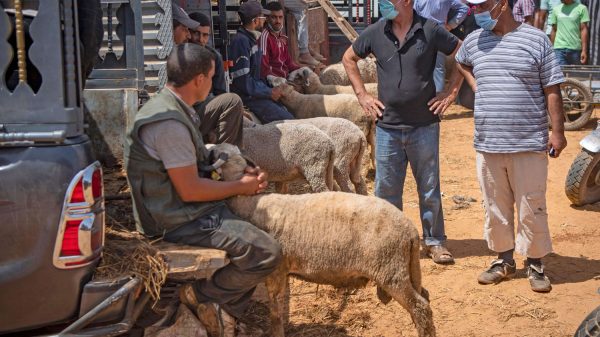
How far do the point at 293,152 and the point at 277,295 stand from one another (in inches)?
118

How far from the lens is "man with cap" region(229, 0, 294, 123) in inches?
362

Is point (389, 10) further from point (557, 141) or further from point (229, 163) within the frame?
point (229, 163)

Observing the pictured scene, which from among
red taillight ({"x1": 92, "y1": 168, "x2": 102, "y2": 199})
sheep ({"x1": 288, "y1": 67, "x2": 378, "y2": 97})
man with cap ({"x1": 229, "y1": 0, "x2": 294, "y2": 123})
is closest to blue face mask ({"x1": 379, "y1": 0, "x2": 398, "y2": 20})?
man with cap ({"x1": 229, "y1": 0, "x2": 294, "y2": 123})

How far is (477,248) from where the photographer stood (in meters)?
7.20

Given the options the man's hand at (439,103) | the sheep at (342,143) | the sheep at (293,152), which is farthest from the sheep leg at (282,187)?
the man's hand at (439,103)

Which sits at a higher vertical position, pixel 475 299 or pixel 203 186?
pixel 203 186

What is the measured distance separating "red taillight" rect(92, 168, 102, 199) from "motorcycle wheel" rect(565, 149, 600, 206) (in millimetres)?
5936

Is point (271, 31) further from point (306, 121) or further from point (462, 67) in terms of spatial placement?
point (462, 67)

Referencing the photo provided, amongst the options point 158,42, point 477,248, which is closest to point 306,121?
point 158,42

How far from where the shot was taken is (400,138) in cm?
660

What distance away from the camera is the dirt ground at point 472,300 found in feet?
17.8

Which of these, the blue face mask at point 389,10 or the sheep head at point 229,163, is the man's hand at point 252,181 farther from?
the blue face mask at point 389,10

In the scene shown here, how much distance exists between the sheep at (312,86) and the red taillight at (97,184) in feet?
24.2

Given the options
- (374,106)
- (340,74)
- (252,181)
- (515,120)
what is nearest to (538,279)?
(515,120)
